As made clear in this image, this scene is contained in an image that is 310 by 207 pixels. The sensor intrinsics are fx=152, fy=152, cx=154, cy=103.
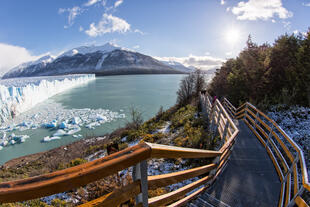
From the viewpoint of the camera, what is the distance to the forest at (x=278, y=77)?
6656mm

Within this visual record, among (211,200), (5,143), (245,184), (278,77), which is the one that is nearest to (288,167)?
(245,184)

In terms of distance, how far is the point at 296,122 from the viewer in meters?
5.55

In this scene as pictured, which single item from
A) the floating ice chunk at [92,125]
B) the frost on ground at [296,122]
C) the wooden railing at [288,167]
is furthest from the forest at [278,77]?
the floating ice chunk at [92,125]

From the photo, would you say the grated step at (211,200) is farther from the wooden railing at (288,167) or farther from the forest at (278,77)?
the forest at (278,77)

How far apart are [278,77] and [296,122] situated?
11.6 feet

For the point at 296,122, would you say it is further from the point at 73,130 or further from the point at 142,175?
the point at 73,130

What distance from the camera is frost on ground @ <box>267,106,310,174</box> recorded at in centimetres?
469

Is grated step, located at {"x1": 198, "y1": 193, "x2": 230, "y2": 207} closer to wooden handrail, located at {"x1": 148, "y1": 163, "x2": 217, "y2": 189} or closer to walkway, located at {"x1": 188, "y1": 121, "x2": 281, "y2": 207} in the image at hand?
walkway, located at {"x1": 188, "y1": 121, "x2": 281, "y2": 207}

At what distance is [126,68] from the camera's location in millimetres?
157875

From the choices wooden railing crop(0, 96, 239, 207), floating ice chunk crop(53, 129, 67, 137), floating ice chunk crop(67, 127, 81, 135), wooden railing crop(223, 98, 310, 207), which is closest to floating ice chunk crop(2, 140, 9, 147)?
floating ice chunk crop(53, 129, 67, 137)

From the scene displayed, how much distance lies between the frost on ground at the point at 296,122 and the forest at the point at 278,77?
465 mm

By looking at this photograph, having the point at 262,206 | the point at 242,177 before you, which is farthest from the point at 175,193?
the point at 242,177

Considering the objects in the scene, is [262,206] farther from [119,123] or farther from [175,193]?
[119,123]

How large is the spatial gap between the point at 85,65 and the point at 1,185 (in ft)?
637
